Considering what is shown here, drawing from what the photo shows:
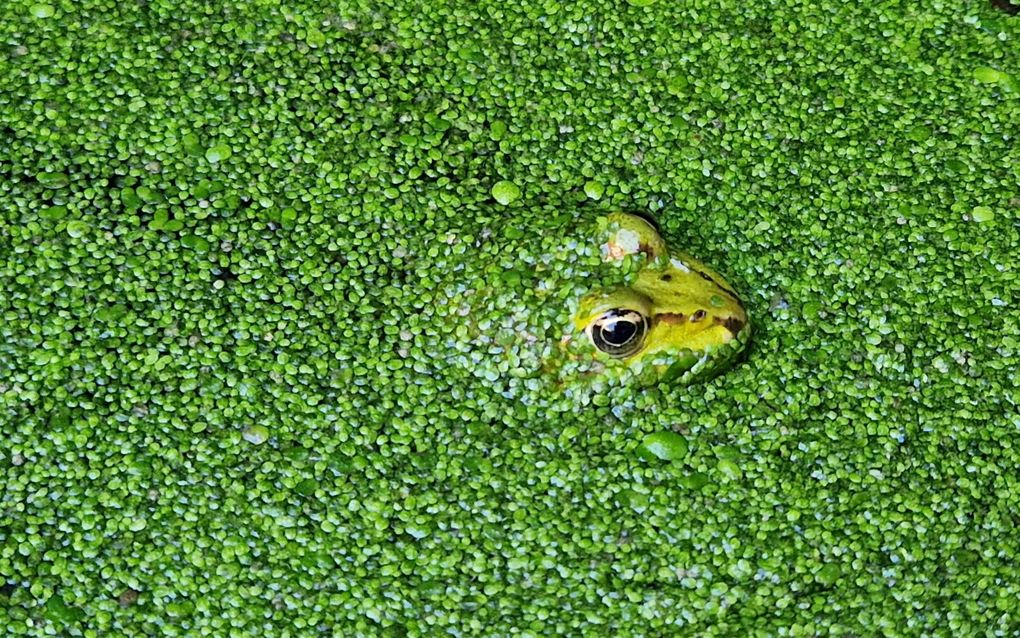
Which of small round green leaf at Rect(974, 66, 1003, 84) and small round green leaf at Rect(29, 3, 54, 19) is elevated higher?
small round green leaf at Rect(974, 66, 1003, 84)

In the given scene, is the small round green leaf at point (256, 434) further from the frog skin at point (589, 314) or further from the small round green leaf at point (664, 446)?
the small round green leaf at point (664, 446)

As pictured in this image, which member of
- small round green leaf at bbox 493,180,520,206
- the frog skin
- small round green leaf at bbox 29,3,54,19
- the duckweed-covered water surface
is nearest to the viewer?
the duckweed-covered water surface

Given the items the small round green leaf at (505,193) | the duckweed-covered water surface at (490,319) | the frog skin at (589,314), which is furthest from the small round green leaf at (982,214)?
the small round green leaf at (505,193)

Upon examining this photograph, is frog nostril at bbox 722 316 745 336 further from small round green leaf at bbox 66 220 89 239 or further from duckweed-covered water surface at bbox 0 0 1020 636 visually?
small round green leaf at bbox 66 220 89 239

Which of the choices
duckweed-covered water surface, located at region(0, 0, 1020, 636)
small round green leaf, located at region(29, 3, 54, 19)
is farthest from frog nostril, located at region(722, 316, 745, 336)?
small round green leaf, located at region(29, 3, 54, 19)

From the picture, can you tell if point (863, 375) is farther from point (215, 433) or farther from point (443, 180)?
point (215, 433)

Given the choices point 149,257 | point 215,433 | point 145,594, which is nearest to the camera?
point 145,594

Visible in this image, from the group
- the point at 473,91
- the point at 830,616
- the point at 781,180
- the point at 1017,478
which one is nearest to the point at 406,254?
the point at 473,91
